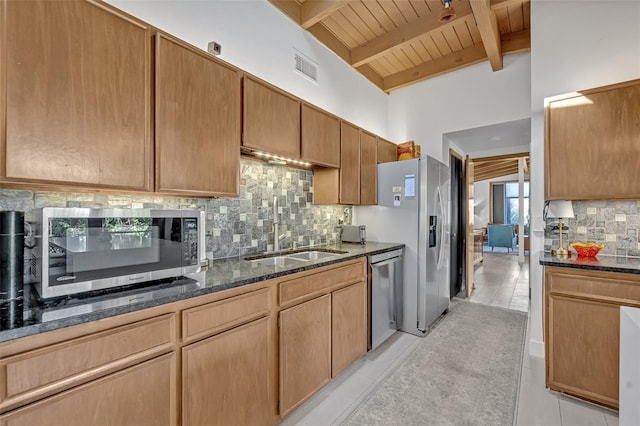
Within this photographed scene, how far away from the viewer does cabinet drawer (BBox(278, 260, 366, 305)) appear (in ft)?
5.80

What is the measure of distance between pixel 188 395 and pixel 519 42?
4.35 meters

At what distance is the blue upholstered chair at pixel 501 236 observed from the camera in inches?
353

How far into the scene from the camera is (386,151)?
11.8 ft

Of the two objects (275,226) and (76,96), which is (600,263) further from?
(76,96)

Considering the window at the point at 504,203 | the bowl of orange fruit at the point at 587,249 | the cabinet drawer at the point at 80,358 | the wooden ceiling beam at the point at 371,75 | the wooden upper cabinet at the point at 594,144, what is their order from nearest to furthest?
the cabinet drawer at the point at 80,358 < the wooden upper cabinet at the point at 594,144 < the bowl of orange fruit at the point at 587,249 < the wooden ceiling beam at the point at 371,75 < the window at the point at 504,203

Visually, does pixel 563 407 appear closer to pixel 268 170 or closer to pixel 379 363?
pixel 379 363

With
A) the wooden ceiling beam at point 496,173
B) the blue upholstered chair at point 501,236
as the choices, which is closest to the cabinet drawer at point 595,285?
the wooden ceiling beam at point 496,173

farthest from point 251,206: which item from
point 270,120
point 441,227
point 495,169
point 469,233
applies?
point 495,169

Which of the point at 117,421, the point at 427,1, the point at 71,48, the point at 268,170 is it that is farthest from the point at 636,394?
the point at 427,1

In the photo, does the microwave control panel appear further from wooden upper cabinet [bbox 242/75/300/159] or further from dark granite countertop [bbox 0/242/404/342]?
wooden upper cabinet [bbox 242/75/300/159]

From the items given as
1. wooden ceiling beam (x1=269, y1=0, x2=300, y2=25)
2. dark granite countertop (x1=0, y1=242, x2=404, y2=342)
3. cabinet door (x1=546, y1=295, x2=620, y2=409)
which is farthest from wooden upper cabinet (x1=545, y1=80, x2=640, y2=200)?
wooden ceiling beam (x1=269, y1=0, x2=300, y2=25)

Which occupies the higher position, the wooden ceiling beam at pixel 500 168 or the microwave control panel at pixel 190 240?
the wooden ceiling beam at pixel 500 168

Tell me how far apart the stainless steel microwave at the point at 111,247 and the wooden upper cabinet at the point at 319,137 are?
1224 mm

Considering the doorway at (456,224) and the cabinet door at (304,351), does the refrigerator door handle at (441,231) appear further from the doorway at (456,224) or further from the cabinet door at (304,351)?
the cabinet door at (304,351)
